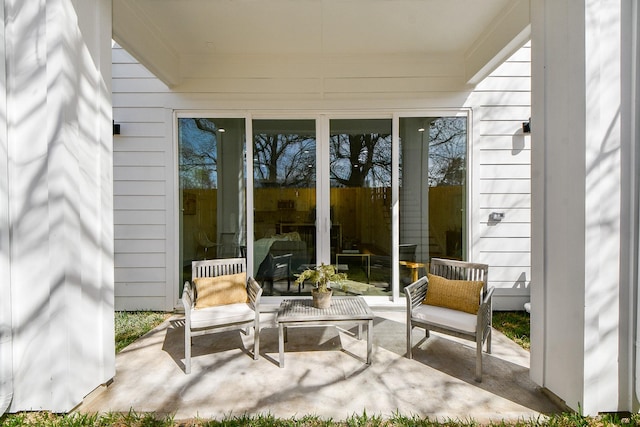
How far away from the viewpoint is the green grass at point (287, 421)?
6.01ft

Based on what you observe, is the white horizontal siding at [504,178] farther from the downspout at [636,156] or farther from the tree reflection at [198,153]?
the tree reflection at [198,153]

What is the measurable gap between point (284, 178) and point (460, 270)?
241 cm

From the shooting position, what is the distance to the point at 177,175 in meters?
3.96

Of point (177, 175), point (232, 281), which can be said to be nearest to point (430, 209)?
point (232, 281)

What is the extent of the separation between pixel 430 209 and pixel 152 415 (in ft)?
11.9

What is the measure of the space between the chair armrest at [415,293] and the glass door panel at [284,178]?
5.20 ft

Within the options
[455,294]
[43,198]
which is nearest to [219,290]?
[43,198]

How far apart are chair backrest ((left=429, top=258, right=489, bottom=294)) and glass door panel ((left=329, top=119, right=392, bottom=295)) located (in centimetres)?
95

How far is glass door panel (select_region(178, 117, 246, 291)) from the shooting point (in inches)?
157

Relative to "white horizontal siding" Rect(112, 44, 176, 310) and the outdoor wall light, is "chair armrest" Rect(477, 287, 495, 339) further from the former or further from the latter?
"white horizontal siding" Rect(112, 44, 176, 310)

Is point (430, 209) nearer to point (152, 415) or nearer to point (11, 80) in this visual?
point (152, 415)

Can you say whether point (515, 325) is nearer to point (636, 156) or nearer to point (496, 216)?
point (496, 216)

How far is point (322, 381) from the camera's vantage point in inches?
91.6

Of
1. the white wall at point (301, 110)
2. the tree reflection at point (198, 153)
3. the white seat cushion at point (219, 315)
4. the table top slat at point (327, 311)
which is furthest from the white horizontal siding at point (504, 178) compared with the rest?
the tree reflection at point (198, 153)
